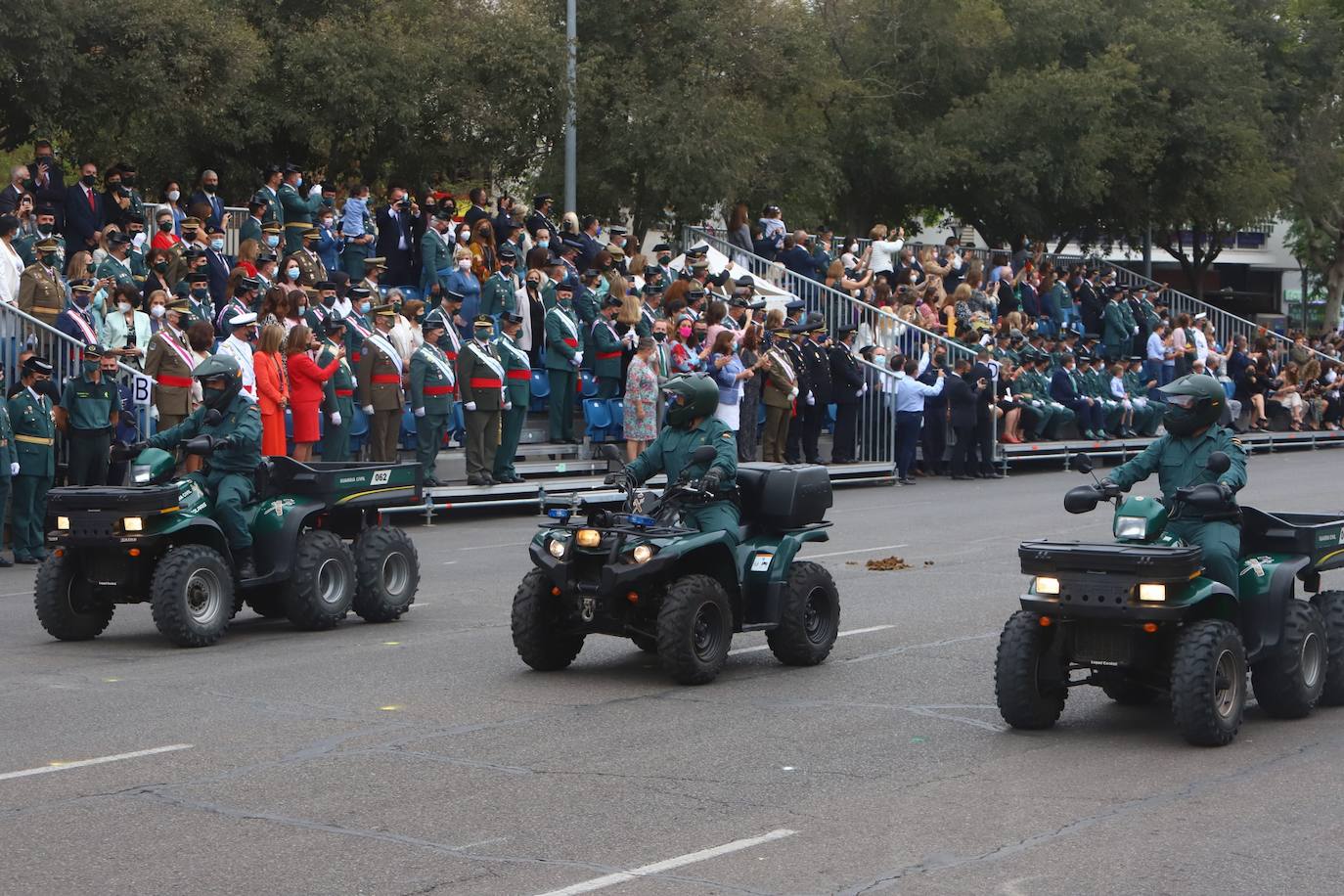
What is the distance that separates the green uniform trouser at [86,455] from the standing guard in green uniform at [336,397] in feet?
9.01

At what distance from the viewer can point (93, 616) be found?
1302cm

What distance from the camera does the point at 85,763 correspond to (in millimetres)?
9031

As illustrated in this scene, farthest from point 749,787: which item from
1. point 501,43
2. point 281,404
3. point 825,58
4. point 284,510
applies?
point 825,58

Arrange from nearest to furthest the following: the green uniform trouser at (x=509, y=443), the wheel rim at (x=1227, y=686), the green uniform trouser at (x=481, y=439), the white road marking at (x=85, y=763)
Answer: the white road marking at (x=85, y=763)
the wheel rim at (x=1227, y=686)
the green uniform trouser at (x=481, y=439)
the green uniform trouser at (x=509, y=443)

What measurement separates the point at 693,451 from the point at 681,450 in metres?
0.41

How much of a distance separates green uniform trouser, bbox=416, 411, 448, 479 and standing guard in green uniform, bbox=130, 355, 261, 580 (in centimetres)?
836

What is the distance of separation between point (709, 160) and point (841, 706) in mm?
20978

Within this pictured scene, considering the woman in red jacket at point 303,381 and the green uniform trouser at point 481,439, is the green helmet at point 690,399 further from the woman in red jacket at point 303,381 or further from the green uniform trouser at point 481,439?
the green uniform trouser at point 481,439

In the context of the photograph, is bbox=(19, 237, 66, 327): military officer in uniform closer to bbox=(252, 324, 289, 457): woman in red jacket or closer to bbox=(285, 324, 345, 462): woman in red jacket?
bbox=(252, 324, 289, 457): woman in red jacket

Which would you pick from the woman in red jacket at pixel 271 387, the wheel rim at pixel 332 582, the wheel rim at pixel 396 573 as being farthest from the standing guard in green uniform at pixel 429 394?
the wheel rim at pixel 332 582

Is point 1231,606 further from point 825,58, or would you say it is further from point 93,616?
point 825,58

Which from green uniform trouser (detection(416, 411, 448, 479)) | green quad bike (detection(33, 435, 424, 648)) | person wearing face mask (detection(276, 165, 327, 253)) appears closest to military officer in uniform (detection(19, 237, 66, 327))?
green uniform trouser (detection(416, 411, 448, 479))

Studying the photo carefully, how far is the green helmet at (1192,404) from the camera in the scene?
Result: 10445 mm

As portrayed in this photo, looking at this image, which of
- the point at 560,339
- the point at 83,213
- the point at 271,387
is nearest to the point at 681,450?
the point at 271,387
